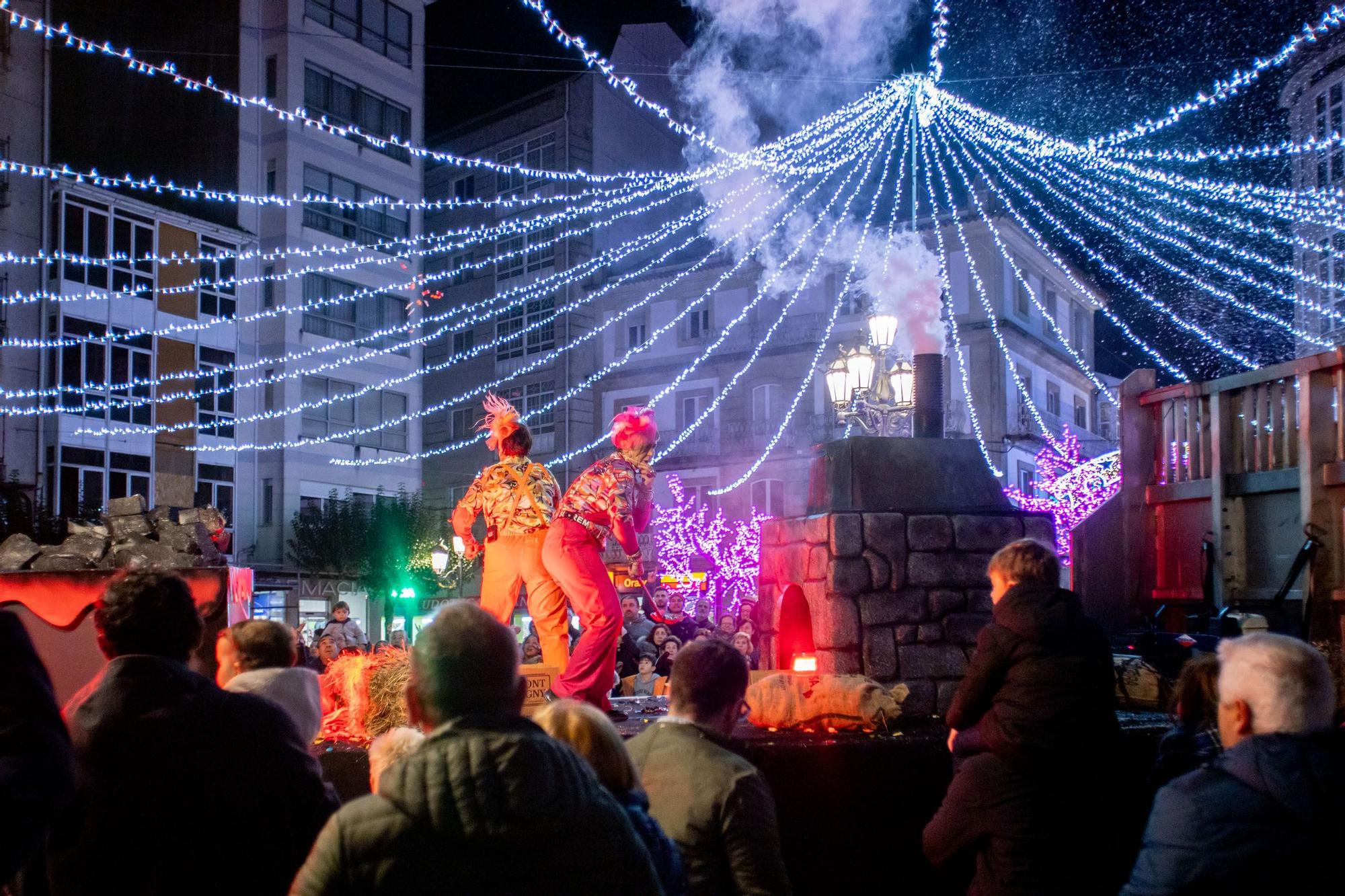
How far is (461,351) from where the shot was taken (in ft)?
112

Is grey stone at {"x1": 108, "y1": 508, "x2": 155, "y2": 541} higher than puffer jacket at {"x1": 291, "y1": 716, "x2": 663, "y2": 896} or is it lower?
higher

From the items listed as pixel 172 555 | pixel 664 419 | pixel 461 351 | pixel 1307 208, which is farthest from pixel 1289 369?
pixel 461 351

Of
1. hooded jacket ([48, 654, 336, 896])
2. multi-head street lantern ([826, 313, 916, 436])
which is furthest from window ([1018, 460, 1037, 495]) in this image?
hooded jacket ([48, 654, 336, 896])

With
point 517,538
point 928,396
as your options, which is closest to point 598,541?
point 517,538

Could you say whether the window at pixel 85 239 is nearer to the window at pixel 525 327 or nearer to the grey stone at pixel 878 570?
the window at pixel 525 327

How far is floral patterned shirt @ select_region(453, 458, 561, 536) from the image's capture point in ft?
20.6

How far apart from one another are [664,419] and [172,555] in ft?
77.5

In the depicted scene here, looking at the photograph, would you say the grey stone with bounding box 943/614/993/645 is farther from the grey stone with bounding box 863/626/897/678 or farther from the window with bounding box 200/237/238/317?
the window with bounding box 200/237/238/317

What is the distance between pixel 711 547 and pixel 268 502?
11437 mm

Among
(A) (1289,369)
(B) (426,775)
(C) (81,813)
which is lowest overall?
(C) (81,813)

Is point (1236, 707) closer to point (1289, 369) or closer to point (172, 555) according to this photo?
point (1289, 369)

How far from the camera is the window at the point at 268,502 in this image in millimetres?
27719

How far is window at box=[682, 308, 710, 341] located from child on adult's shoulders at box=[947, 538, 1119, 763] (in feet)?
87.3

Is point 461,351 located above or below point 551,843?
above
